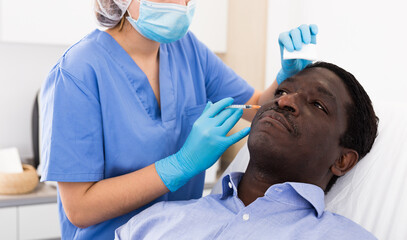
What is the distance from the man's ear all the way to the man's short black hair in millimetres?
17

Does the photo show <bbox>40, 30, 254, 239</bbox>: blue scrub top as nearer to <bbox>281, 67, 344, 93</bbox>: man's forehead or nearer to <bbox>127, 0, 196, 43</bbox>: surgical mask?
<bbox>127, 0, 196, 43</bbox>: surgical mask

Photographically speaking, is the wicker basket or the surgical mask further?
the wicker basket

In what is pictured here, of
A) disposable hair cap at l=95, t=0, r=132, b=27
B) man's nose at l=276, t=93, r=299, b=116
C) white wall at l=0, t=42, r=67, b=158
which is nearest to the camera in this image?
man's nose at l=276, t=93, r=299, b=116

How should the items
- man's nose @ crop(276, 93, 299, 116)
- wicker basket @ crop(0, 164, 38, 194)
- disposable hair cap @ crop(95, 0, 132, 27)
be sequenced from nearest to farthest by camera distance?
man's nose @ crop(276, 93, 299, 116)
disposable hair cap @ crop(95, 0, 132, 27)
wicker basket @ crop(0, 164, 38, 194)

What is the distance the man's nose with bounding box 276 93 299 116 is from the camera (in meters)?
1.12

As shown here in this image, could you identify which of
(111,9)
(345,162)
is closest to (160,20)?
(111,9)

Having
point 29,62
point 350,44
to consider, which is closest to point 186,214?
point 350,44

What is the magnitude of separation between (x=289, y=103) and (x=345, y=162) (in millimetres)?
247

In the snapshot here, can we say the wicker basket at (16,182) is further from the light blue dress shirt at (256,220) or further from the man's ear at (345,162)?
the man's ear at (345,162)

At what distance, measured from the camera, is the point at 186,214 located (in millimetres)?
1131

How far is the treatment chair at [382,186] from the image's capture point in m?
1.15

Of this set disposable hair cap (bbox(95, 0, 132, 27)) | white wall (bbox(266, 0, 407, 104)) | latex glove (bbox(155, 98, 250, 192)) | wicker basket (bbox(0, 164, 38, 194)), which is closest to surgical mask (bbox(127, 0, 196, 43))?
disposable hair cap (bbox(95, 0, 132, 27))

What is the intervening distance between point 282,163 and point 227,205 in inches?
8.1

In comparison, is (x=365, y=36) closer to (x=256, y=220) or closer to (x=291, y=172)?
(x=291, y=172)
